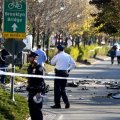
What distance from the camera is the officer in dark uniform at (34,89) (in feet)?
36.6

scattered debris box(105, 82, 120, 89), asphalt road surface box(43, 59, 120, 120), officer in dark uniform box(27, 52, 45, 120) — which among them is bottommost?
scattered debris box(105, 82, 120, 89)

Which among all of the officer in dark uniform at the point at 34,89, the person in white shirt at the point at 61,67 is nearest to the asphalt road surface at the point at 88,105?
the person in white shirt at the point at 61,67

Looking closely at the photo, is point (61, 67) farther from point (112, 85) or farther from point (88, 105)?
point (112, 85)

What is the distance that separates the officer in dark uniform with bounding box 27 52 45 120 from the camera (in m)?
11.2

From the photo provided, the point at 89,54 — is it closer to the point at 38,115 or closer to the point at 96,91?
the point at 96,91

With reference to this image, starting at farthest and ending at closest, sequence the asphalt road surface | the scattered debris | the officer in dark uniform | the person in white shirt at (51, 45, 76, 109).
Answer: the scattered debris → the person in white shirt at (51, 45, 76, 109) → the asphalt road surface → the officer in dark uniform

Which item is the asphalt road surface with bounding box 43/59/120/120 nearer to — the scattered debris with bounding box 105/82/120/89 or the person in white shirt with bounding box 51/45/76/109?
the scattered debris with bounding box 105/82/120/89

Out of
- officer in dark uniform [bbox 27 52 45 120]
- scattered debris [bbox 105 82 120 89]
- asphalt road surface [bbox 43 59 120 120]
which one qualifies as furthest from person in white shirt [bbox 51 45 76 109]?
scattered debris [bbox 105 82 120 89]

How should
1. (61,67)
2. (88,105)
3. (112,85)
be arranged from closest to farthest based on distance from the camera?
(61,67)
(88,105)
(112,85)

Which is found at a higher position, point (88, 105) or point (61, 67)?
point (61, 67)

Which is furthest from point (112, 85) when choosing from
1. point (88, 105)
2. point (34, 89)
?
point (34, 89)

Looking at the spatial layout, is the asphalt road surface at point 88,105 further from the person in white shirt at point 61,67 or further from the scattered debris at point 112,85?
the person in white shirt at point 61,67

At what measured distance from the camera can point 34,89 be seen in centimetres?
1123

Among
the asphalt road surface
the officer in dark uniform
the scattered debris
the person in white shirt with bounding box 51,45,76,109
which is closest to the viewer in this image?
the officer in dark uniform
